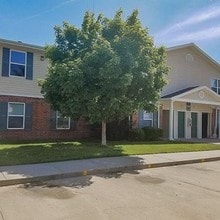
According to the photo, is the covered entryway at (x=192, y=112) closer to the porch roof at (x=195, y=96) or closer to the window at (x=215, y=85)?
the porch roof at (x=195, y=96)

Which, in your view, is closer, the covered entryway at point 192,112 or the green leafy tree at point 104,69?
the green leafy tree at point 104,69

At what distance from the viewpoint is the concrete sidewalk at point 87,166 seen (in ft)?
30.5

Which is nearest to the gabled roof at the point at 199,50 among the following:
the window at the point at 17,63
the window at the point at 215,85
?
the window at the point at 215,85

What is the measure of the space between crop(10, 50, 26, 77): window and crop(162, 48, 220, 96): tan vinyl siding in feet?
35.2

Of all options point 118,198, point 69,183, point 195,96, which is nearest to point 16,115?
point 69,183

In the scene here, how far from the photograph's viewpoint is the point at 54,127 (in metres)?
21.4

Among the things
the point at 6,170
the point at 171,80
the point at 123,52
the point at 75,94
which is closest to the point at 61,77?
the point at 75,94

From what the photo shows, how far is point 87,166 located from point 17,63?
1105 centimetres

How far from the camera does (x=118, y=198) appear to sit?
7.56 meters

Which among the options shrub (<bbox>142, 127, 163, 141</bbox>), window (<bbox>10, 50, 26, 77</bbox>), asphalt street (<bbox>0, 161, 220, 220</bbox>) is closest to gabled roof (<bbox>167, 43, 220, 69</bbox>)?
shrub (<bbox>142, 127, 163, 141</bbox>)

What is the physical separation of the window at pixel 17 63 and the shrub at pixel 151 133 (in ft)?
28.6

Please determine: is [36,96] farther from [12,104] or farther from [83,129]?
[83,129]

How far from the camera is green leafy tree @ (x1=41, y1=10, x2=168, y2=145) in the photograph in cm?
1444

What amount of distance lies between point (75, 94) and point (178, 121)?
1389 cm
